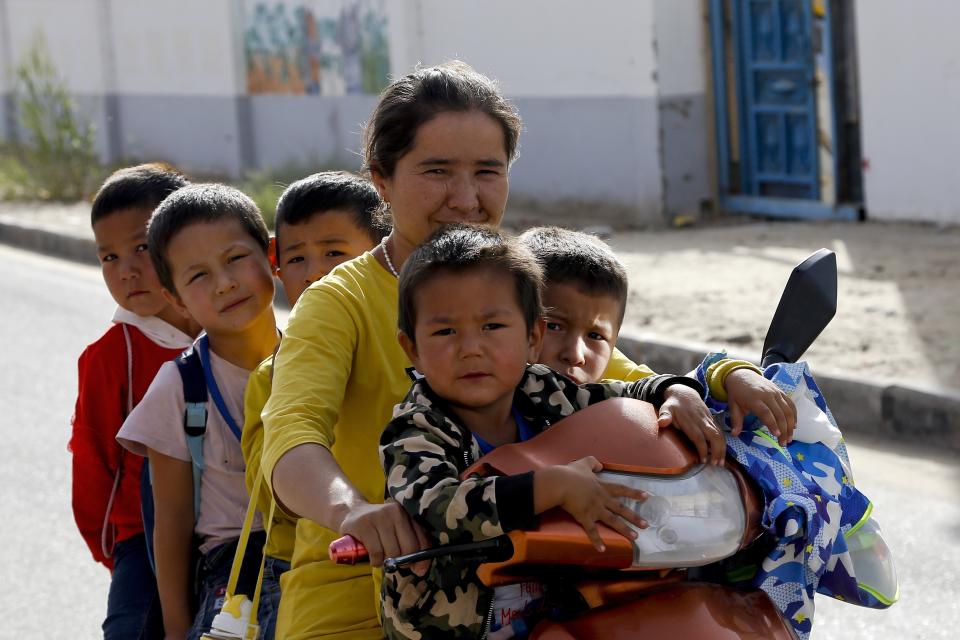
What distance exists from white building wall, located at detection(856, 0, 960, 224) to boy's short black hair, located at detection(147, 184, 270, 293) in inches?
293

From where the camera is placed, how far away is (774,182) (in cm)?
1066

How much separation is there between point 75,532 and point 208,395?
2.94 m

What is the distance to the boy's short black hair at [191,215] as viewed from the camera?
2.54 metres

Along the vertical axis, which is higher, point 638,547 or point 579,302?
point 579,302

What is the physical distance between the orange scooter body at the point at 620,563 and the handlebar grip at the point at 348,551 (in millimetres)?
150

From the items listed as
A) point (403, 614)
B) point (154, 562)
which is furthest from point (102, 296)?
point (403, 614)

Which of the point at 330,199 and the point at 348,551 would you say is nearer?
the point at 348,551

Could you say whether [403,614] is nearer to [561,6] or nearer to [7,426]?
[7,426]

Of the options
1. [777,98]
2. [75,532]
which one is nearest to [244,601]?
[75,532]

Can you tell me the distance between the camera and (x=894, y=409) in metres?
5.69

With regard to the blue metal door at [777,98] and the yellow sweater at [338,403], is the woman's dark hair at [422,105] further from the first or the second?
the blue metal door at [777,98]

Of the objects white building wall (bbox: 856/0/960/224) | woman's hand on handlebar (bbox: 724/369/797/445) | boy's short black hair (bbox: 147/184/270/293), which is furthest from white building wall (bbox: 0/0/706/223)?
woman's hand on handlebar (bbox: 724/369/797/445)

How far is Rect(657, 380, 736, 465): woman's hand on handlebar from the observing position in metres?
1.67

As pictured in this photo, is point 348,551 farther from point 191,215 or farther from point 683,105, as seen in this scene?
point 683,105
